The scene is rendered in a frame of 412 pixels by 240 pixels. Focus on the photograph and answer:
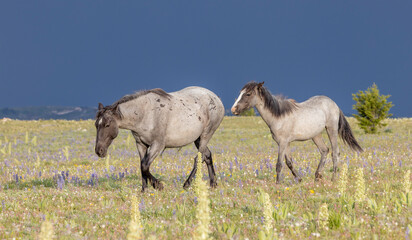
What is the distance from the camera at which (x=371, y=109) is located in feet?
109

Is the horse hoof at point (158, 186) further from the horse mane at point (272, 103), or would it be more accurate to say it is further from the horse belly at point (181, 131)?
the horse mane at point (272, 103)

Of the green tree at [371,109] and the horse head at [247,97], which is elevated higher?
the green tree at [371,109]

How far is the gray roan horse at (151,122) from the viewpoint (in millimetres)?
8445

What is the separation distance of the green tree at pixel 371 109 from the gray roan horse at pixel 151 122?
89.1 ft

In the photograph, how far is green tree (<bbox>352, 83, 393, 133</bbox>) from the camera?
32.7 meters

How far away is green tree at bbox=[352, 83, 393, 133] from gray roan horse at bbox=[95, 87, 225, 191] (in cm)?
2716

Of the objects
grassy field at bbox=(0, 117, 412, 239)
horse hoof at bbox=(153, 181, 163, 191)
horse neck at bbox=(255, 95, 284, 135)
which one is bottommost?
grassy field at bbox=(0, 117, 412, 239)

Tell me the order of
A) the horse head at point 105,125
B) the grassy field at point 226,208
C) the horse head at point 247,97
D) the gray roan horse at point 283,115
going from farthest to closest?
the gray roan horse at point 283,115
the horse head at point 247,97
the horse head at point 105,125
the grassy field at point 226,208

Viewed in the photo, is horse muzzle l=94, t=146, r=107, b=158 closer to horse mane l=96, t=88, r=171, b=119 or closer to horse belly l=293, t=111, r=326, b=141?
horse mane l=96, t=88, r=171, b=119

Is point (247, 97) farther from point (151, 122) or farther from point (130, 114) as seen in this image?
point (130, 114)

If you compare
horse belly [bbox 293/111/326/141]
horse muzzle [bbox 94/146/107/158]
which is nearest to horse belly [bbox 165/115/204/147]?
horse muzzle [bbox 94/146/107/158]

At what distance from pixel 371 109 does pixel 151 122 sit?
98.6 ft

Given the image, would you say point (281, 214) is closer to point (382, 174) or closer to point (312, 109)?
point (312, 109)

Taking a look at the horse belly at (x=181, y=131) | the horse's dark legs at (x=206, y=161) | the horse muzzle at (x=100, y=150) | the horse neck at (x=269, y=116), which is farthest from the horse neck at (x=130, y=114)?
the horse neck at (x=269, y=116)
